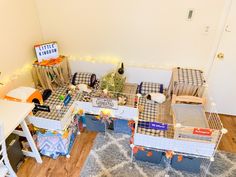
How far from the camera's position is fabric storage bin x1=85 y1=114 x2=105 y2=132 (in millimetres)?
2592

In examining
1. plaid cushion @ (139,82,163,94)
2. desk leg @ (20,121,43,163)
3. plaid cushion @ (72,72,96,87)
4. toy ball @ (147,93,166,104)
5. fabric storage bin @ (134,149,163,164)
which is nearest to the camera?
desk leg @ (20,121,43,163)

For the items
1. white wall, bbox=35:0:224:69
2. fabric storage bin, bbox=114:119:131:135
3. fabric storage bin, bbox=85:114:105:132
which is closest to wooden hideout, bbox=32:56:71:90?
white wall, bbox=35:0:224:69

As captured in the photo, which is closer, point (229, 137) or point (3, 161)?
point (3, 161)

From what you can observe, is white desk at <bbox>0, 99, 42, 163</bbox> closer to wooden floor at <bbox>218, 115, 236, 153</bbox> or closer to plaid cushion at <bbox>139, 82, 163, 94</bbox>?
plaid cushion at <bbox>139, 82, 163, 94</bbox>

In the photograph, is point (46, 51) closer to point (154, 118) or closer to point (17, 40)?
point (17, 40)

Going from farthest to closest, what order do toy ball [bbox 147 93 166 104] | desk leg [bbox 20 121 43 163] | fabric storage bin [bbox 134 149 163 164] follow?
toy ball [bbox 147 93 166 104], fabric storage bin [bbox 134 149 163 164], desk leg [bbox 20 121 43 163]

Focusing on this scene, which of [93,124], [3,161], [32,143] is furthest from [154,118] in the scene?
[3,161]

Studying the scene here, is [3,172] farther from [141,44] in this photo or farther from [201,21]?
[201,21]

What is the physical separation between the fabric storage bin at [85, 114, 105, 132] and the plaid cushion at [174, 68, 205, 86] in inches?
43.7

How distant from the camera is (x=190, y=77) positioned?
251cm

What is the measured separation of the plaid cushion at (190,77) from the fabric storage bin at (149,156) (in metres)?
0.88

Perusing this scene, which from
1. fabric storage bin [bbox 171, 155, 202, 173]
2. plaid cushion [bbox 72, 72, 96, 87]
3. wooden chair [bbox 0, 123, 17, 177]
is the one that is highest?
plaid cushion [bbox 72, 72, 96, 87]

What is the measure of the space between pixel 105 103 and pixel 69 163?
2.65 feet

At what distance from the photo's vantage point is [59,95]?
8.63 ft
